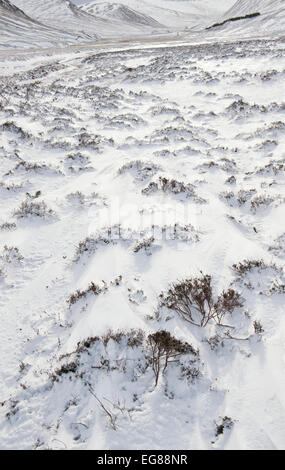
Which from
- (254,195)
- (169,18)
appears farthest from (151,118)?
(169,18)

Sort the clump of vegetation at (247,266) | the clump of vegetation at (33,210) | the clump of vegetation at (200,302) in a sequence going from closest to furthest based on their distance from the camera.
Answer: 1. the clump of vegetation at (200,302)
2. the clump of vegetation at (247,266)
3. the clump of vegetation at (33,210)

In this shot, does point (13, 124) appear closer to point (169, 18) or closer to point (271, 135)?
point (271, 135)

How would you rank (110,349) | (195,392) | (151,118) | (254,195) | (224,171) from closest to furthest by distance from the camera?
(195,392) < (110,349) < (254,195) < (224,171) < (151,118)

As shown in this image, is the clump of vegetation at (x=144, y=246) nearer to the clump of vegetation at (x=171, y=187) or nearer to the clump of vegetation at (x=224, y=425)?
the clump of vegetation at (x=171, y=187)

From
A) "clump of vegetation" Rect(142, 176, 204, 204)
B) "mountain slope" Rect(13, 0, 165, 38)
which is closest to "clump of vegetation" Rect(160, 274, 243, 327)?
"clump of vegetation" Rect(142, 176, 204, 204)

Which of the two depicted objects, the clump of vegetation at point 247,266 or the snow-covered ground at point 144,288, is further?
the clump of vegetation at point 247,266

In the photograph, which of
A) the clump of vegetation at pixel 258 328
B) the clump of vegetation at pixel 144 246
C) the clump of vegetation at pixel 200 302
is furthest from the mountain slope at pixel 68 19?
the clump of vegetation at pixel 258 328

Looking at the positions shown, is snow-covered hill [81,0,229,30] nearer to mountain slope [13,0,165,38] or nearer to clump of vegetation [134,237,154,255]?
mountain slope [13,0,165,38]
